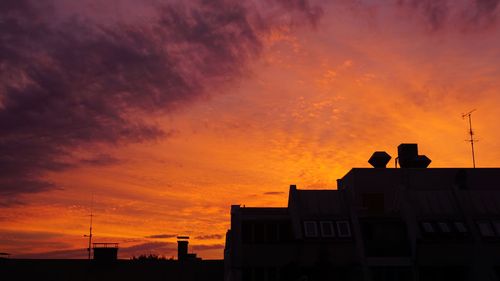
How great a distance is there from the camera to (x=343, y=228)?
206 feet

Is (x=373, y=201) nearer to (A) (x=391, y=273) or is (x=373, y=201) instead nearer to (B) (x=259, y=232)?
(A) (x=391, y=273)

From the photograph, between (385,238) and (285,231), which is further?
(285,231)

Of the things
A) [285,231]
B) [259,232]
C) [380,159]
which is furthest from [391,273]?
[380,159]

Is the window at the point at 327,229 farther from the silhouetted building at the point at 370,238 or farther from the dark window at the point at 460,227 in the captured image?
the dark window at the point at 460,227

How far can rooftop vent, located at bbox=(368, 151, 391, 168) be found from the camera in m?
74.4

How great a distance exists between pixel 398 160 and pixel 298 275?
2409 centimetres

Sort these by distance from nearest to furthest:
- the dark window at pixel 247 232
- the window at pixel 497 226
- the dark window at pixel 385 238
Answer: the dark window at pixel 385 238, the window at pixel 497 226, the dark window at pixel 247 232

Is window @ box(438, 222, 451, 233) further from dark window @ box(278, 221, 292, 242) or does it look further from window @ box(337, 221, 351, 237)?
dark window @ box(278, 221, 292, 242)

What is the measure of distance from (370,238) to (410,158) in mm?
15822

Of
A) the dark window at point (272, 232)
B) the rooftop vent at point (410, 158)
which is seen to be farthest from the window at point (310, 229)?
the rooftop vent at point (410, 158)

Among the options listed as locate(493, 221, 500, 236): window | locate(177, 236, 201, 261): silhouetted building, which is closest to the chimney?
locate(177, 236, 201, 261): silhouetted building

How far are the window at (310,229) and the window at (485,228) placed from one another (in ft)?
54.8

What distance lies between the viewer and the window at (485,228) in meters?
61.6

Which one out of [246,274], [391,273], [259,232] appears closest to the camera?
[391,273]
